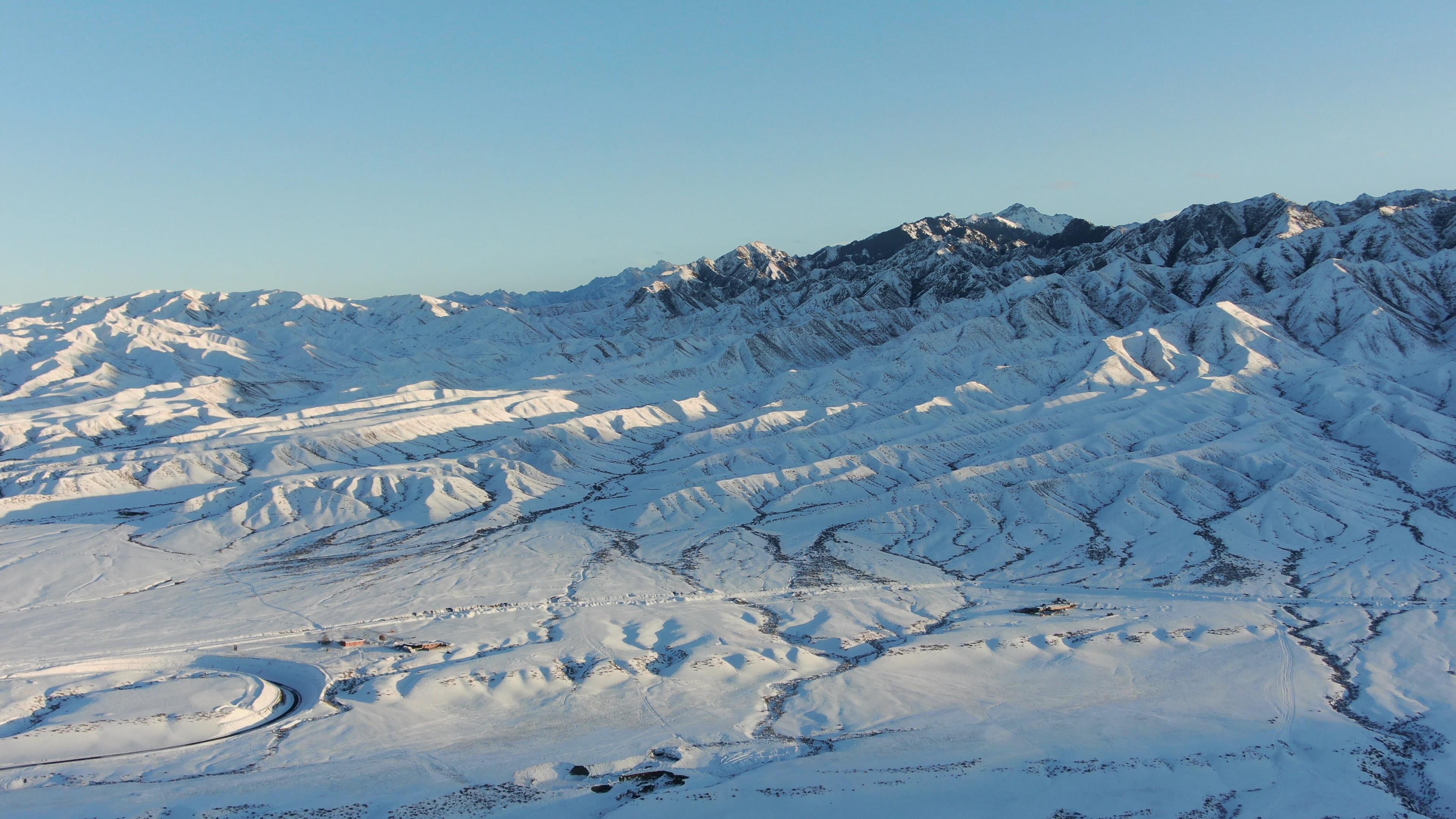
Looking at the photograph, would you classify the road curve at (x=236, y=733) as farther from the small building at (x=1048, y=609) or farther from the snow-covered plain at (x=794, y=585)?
the small building at (x=1048, y=609)

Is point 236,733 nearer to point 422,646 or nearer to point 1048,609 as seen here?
point 422,646

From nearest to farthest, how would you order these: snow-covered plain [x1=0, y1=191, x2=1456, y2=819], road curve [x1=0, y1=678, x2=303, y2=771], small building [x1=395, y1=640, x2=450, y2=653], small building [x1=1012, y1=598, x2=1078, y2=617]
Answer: snow-covered plain [x1=0, y1=191, x2=1456, y2=819] → road curve [x1=0, y1=678, x2=303, y2=771] → small building [x1=395, y1=640, x2=450, y2=653] → small building [x1=1012, y1=598, x2=1078, y2=617]

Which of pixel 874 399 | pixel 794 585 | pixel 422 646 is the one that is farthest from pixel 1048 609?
pixel 874 399

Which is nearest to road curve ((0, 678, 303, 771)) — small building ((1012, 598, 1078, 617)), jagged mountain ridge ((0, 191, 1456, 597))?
jagged mountain ridge ((0, 191, 1456, 597))

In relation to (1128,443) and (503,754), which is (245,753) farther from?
(1128,443)

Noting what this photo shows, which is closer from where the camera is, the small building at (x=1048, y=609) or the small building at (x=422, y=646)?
the small building at (x=422, y=646)

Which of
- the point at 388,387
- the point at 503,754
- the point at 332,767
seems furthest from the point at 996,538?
the point at 388,387

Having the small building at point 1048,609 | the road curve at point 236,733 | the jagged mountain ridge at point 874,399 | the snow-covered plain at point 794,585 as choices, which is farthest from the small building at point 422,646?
the small building at point 1048,609

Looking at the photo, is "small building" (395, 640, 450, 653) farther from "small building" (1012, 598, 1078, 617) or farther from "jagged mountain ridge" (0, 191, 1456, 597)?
"small building" (1012, 598, 1078, 617)
